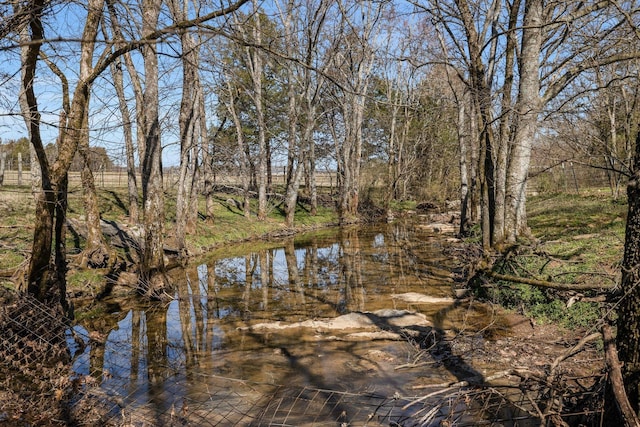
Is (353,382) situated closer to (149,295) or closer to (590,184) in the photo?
(149,295)

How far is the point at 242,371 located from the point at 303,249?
11.9 meters

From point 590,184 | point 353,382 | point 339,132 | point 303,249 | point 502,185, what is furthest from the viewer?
point 339,132

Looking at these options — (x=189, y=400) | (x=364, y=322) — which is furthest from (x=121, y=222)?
(x=189, y=400)

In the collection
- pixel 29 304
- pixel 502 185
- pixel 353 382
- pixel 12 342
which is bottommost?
pixel 353 382

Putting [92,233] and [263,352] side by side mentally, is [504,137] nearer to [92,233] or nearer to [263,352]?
[263,352]

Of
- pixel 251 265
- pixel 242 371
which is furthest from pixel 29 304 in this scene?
pixel 251 265

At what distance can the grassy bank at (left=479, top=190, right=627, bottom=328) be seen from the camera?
6.70 metres

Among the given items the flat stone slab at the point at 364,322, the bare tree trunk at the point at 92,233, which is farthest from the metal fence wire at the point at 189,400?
the bare tree trunk at the point at 92,233

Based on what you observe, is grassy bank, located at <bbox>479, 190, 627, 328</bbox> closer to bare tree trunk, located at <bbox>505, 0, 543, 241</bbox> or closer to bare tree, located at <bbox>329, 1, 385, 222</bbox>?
bare tree trunk, located at <bbox>505, 0, 543, 241</bbox>

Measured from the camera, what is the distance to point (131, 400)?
523cm

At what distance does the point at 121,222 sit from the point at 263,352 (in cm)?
1208

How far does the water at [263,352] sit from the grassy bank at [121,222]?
2671 mm

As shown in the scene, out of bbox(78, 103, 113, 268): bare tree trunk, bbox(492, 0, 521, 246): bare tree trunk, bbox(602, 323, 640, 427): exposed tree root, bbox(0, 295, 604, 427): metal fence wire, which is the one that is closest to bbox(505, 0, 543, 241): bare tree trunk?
bbox(492, 0, 521, 246): bare tree trunk

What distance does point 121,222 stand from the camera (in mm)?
17016
